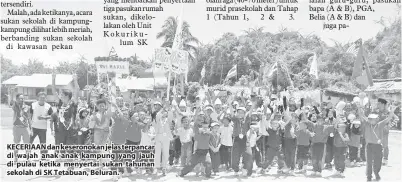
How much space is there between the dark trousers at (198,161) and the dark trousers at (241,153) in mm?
556

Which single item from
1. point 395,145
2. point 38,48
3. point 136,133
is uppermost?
point 38,48

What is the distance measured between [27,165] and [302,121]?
5.40m

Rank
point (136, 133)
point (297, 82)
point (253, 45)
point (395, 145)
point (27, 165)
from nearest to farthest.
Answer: point (27, 165) < point (136, 133) < point (395, 145) < point (297, 82) < point (253, 45)

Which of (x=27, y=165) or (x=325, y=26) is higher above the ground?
(x=325, y=26)

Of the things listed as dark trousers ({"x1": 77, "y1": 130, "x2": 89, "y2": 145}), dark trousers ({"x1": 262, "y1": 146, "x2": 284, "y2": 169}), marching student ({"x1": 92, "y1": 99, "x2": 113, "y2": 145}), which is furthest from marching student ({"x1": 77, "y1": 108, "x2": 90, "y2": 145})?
dark trousers ({"x1": 262, "y1": 146, "x2": 284, "y2": 169})

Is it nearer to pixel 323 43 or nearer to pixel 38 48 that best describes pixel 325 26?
pixel 38 48

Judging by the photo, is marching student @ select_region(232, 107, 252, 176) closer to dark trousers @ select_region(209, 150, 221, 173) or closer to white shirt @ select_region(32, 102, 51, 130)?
dark trousers @ select_region(209, 150, 221, 173)

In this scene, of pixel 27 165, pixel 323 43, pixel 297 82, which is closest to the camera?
pixel 27 165

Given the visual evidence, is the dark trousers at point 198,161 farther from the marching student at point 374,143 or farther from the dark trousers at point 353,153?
the dark trousers at point 353,153

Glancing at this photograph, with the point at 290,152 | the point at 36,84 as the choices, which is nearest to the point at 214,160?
the point at 290,152

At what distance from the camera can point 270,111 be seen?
31.5 feet

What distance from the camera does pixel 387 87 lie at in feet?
72.0

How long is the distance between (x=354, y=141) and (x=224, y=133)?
312cm

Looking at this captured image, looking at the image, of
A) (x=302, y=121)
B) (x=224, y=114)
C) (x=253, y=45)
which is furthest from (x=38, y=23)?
(x=253, y=45)
